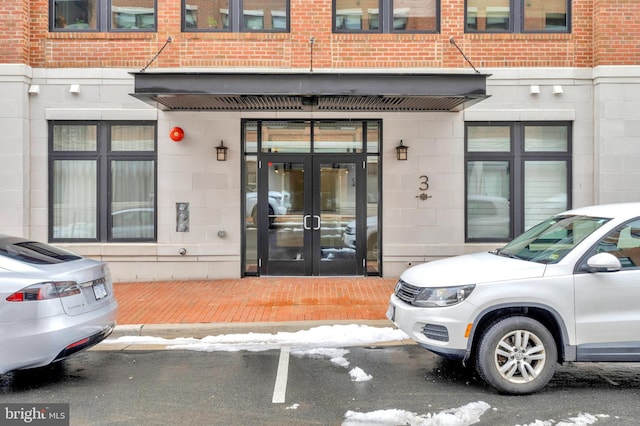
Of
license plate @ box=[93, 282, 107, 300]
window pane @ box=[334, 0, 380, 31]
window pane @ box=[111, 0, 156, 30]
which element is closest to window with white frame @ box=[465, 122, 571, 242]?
window pane @ box=[334, 0, 380, 31]

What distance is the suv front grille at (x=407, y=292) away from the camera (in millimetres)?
5432

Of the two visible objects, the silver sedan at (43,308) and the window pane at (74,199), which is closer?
the silver sedan at (43,308)

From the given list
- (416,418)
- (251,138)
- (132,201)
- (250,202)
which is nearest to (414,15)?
(251,138)

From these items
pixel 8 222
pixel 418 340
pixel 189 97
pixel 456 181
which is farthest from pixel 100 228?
pixel 418 340

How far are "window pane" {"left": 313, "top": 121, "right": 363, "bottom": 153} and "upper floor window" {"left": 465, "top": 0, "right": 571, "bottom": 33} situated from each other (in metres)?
3.05

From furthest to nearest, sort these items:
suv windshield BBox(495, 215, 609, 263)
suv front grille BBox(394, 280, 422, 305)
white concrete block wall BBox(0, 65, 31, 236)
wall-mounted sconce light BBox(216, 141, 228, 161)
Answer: wall-mounted sconce light BBox(216, 141, 228, 161), white concrete block wall BBox(0, 65, 31, 236), suv front grille BBox(394, 280, 422, 305), suv windshield BBox(495, 215, 609, 263)

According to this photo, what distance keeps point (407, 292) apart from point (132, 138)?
7406 mm

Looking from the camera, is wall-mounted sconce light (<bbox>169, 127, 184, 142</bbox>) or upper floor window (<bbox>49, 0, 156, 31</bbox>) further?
upper floor window (<bbox>49, 0, 156, 31</bbox>)

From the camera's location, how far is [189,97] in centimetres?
948

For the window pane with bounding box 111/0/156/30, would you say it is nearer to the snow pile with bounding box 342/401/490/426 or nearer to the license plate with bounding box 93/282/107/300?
the license plate with bounding box 93/282/107/300

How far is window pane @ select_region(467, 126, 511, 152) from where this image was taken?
1104 cm

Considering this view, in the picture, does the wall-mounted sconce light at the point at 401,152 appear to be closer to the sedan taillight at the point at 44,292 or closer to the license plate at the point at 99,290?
the license plate at the point at 99,290

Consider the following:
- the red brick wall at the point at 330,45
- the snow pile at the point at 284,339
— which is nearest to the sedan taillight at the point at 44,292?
the snow pile at the point at 284,339

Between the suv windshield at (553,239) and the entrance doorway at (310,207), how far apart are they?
5.04 m
